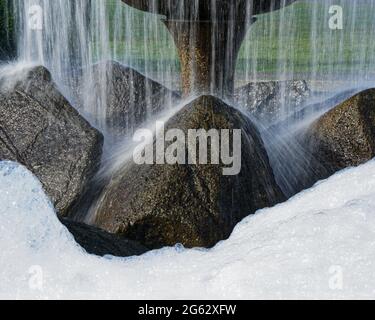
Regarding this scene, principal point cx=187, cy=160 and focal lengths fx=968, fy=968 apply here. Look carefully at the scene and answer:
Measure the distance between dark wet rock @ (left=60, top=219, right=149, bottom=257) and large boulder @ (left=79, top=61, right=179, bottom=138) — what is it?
1.65 m

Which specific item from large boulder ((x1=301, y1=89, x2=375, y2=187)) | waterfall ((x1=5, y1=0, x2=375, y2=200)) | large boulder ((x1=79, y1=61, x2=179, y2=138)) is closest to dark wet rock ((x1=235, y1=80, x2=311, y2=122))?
Answer: waterfall ((x1=5, y1=0, x2=375, y2=200))

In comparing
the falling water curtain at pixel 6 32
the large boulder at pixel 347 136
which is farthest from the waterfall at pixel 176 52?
the falling water curtain at pixel 6 32

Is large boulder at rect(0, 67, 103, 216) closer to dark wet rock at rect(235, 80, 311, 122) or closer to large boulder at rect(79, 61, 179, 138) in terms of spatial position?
large boulder at rect(79, 61, 179, 138)

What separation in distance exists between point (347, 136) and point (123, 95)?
5.02 feet

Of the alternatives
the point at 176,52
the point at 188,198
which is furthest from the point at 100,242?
the point at 176,52

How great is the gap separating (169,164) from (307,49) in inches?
475

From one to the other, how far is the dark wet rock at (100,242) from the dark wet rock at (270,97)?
2.98 meters

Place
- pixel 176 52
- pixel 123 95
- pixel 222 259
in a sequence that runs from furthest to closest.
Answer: pixel 176 52 < pixel 123 95 < pixel 222 259

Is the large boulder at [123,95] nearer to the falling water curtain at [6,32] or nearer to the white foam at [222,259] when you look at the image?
the white foam at [222,259]

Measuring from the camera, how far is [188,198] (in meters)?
5.00

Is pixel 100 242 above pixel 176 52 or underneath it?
above
